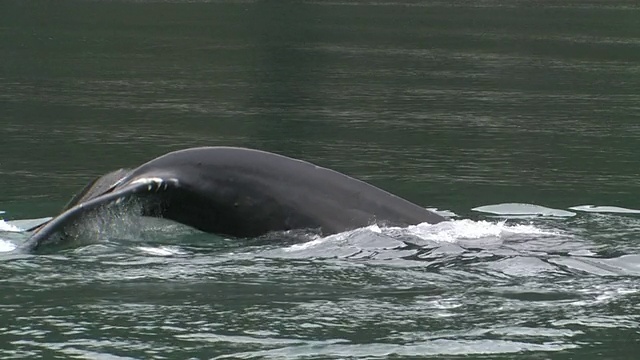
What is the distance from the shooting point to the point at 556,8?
5722cm

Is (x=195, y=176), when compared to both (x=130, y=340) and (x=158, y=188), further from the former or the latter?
(x=130, y=340)

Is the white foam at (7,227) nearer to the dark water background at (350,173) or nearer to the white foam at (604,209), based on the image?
the dark water background at (350,173)

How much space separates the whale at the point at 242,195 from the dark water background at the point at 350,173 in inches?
4.5

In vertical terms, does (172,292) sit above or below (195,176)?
below

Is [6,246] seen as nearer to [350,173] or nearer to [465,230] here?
[465,230]

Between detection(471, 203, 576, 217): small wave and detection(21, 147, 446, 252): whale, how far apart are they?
2.33 meters

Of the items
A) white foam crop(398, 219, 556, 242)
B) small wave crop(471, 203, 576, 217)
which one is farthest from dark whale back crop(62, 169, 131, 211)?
small wave crop(471, 203, 576, 217)

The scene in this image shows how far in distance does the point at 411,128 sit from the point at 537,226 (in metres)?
7.64

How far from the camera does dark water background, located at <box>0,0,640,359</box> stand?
7.03 m

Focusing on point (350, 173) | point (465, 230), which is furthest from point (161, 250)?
point (350, 173)

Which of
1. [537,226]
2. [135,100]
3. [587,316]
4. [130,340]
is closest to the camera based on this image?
[130,340]

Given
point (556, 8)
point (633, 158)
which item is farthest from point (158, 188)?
point (556, 8)

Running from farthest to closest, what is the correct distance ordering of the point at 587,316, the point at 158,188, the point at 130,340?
the point at 158,188
the point at 587,316
the point at 130,340

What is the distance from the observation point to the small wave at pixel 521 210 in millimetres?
10797
